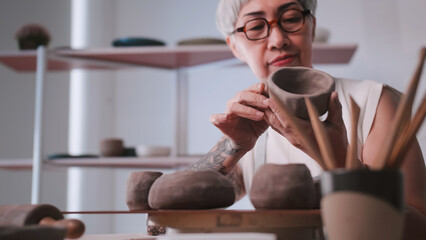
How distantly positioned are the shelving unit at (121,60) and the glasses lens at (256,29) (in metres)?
1.21

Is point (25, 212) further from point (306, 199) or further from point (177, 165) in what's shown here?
point (177, 165)

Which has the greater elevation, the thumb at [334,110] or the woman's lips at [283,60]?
the woman's lips at [283,60]

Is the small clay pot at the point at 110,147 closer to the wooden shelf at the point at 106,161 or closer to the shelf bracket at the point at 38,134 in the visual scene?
the wooden shelf at the point at 106,161

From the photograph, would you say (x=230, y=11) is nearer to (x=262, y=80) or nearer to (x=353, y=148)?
(x=262, y=80)

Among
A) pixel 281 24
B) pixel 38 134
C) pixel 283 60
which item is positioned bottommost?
pixel 38 134

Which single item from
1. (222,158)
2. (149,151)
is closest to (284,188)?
(222,158)

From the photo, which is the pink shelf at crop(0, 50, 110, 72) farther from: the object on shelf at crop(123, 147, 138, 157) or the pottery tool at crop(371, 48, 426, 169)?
the pottery tool at crop(371, 48, 426, 169)

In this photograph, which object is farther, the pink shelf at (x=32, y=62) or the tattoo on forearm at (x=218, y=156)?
the pink shelf at (x=32, y=62)

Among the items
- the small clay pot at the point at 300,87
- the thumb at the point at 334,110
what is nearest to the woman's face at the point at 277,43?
the thumb at the point at 334,110

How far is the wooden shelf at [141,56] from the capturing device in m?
2.67

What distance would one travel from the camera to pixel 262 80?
1082 mm

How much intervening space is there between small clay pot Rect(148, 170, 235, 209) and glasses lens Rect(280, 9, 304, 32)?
2.74 ft

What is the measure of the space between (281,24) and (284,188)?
85 cm

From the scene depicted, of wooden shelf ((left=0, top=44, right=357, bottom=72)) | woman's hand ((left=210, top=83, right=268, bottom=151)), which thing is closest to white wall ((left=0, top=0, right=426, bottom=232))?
wooden shelf ((left=0, top=44, right=357, bottom=72))
